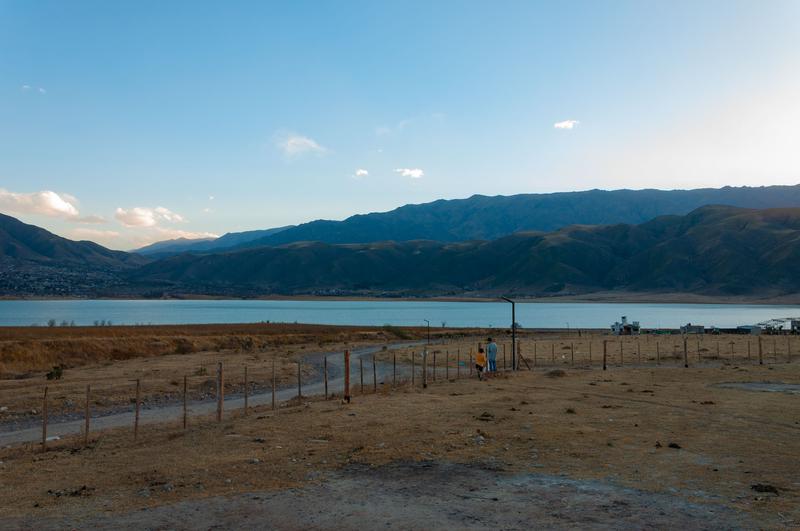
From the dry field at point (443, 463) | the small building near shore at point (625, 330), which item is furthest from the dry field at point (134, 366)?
the small building near shore at point (625, 330)

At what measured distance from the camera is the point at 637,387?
26.8 m

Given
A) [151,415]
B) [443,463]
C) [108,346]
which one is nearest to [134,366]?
[108,346]

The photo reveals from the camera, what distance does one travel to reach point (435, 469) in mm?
13500

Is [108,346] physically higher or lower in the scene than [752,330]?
higher

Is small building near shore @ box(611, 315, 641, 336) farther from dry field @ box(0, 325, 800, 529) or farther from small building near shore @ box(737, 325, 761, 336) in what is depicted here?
dry field @ box(0, 325, 800, 529)

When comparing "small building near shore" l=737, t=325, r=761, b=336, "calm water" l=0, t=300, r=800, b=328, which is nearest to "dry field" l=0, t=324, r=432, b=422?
"small building near shore" l=737, t=325, r=761, b=336

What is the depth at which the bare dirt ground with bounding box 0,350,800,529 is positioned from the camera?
34.0 ft

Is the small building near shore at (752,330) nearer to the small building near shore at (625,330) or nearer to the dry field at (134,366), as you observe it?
the small building near shore at (625,330)

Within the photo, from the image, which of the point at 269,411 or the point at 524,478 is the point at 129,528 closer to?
the point at 524,478

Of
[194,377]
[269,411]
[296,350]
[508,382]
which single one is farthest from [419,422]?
[296,350]

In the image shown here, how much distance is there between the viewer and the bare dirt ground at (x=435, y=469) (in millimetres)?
10359

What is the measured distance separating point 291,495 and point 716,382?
74.3 feet

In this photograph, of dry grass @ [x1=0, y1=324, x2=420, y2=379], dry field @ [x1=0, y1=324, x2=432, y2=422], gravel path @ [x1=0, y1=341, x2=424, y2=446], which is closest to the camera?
gravel path @ [x1=0, y1=341, x2=424, y2=446]

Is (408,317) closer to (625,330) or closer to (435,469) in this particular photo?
(625,330)
